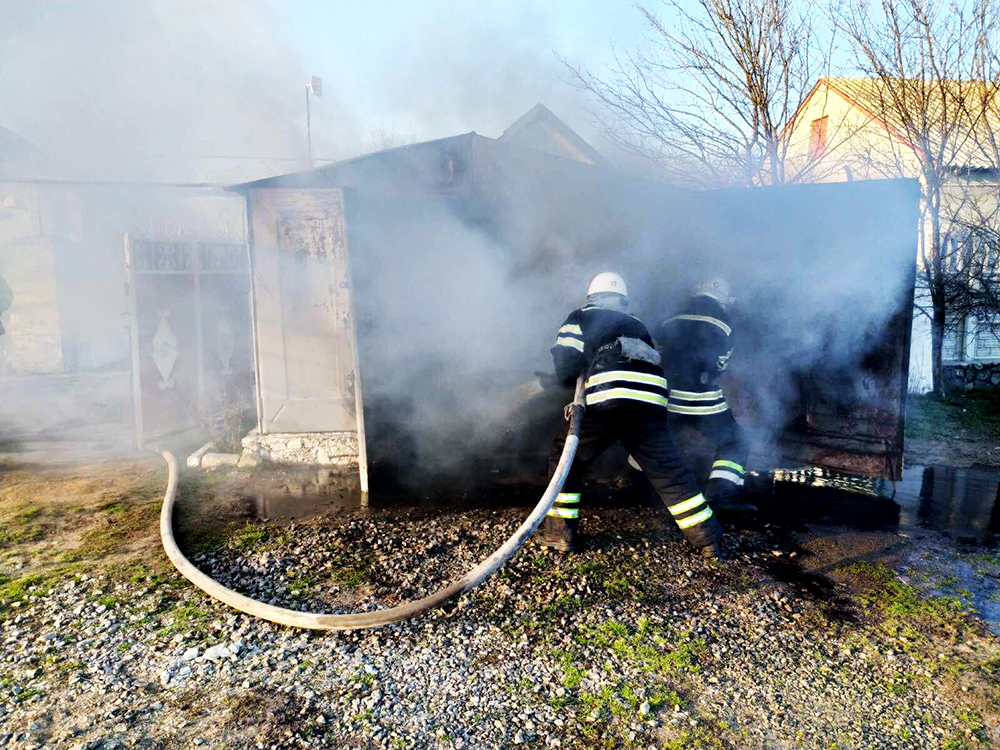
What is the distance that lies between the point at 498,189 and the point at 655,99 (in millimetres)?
4620

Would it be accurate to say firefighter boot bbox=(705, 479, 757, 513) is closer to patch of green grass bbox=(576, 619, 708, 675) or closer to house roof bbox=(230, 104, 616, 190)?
patch of green grass bbox=(576, 619, 708, 675)

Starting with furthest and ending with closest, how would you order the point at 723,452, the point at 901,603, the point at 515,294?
the point at 515,294 → the point at 723,452 → the point at 901,603

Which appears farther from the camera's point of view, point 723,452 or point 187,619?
point 723,452

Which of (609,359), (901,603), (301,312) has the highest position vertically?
(301,312)

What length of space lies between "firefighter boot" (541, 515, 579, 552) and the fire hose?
16.7 inches

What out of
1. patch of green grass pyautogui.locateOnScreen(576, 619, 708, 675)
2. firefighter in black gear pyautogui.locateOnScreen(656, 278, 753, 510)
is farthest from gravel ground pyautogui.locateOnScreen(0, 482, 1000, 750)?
firefighter in black gear pyautogui.locateOnScreen(656, 278, 753, 510)

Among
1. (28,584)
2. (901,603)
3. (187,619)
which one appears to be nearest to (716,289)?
(901,603)

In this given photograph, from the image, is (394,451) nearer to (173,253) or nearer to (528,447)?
(528,447)

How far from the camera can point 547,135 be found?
13227mm

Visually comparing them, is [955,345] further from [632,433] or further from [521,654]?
[521,654]

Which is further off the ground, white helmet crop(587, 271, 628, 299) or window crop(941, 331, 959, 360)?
white helmet crop(587, 271, 628, 299)

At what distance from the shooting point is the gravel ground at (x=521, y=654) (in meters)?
2.33

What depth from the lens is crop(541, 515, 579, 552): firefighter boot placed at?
153 inches

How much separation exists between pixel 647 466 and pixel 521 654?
1496 mm
